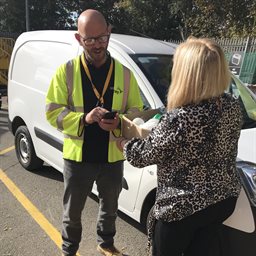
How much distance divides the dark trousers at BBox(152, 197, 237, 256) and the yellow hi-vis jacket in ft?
2.34

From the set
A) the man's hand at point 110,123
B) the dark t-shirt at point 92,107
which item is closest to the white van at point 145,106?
the dark t-shirt at point 92,107

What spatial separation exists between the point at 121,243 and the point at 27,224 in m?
0.97

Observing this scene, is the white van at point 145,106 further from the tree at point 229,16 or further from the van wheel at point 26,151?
the tree at point 229,16

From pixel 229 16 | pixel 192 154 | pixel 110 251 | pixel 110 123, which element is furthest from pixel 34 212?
pixel 229 16

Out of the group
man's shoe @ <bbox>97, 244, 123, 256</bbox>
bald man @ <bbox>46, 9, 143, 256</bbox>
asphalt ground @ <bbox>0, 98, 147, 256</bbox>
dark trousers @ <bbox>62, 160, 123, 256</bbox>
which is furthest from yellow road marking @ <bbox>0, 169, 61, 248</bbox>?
bald man @ <bbox>46, 9, 143, 256</bbox>

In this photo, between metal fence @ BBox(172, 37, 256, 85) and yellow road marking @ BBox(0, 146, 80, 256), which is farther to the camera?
metal fence @ BBox(172, 37, 256, 85)

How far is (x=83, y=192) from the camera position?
9.16ft

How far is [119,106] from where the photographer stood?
269 cm

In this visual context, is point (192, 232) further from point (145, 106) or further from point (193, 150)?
point (145, 106)

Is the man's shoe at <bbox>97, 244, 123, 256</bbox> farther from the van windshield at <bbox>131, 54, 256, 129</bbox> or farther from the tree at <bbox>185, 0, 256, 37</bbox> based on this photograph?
the tree at <bbox>185, 0, 256, 37</bbox>

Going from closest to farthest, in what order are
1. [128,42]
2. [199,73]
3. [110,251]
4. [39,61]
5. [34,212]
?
[199,73] → [110,251] → [128,42] → [34,212] → [39,61]

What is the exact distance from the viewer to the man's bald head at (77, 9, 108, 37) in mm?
2451

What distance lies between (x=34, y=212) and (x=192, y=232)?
2.39 m

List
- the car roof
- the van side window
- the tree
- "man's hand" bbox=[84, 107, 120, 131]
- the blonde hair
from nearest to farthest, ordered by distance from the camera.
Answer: the blonde hair < "man's hand" bbox=[84, 107, 120, 131] < the car roof < the van side window < the tree
